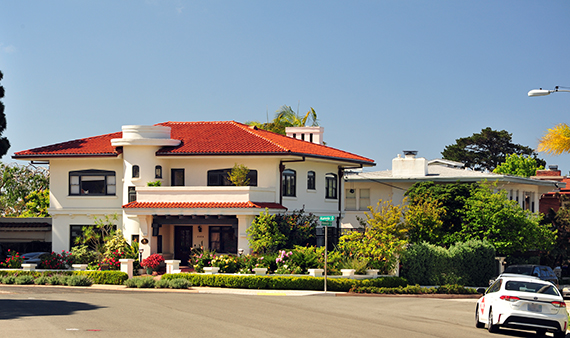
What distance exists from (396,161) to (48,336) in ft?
122

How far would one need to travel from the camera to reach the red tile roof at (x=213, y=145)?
123 ft

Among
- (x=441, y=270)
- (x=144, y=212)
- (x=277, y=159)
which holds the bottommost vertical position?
(x=441, y=270)

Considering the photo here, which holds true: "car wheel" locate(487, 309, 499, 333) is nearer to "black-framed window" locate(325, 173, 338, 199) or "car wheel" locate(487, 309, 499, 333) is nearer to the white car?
the white car

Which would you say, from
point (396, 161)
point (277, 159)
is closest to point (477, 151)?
point (396, 161)

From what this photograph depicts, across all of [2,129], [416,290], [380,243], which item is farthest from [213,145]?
[416,290]

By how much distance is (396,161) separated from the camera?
160ft

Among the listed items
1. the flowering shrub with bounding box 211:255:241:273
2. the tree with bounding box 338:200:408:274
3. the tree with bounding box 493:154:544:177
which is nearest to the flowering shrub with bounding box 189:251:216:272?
the flowering shrub with bounding box 211:255:241:273

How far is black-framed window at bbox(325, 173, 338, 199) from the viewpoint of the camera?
4214 cm

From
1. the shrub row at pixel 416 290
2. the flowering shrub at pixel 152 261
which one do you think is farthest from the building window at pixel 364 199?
the flowering shrub at pixel 152 261

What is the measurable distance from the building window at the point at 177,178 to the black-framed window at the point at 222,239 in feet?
10.2

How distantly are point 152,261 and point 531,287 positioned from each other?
2153 cm

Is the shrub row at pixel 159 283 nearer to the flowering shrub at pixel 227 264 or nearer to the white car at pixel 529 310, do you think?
the flowering shrub at pixel 227 264

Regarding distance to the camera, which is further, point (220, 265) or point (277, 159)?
point (277, 159)

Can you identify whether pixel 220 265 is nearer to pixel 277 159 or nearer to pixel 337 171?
pixel 277 159
